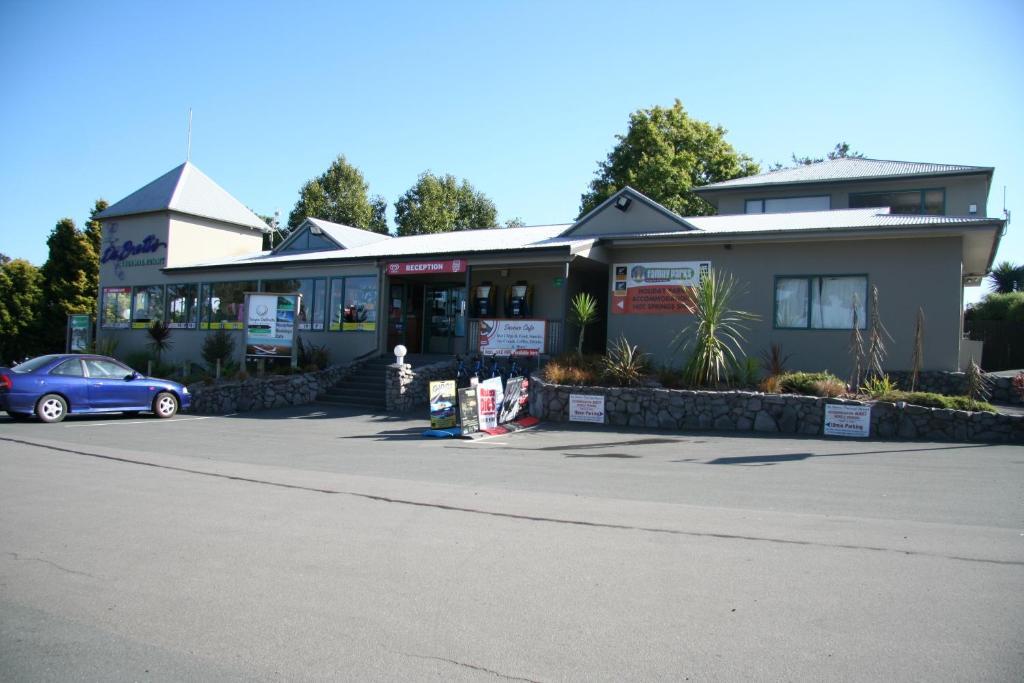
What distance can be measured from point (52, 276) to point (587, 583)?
41735 millimetres

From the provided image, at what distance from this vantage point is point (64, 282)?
37219mm

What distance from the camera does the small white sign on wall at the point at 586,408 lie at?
1529cm

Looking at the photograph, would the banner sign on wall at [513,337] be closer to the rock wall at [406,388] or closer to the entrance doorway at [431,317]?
the rock wall at [406,388]

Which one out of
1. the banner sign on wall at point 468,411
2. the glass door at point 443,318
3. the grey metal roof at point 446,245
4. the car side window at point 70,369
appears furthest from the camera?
the glass door at point 443,318

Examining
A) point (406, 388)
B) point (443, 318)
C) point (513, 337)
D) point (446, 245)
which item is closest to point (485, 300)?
point (446, 245)

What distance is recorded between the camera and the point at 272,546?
234 inches

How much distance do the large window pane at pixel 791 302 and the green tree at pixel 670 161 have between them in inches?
753

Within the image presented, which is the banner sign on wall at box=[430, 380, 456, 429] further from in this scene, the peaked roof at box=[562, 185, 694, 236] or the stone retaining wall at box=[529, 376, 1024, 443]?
the peaked roof at box=[562, 185, 694, 236]

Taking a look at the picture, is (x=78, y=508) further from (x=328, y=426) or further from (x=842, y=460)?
(x=842, y=460)

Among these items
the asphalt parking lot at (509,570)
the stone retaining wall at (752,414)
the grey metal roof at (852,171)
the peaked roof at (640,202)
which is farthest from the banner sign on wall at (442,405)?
the grey metal roof at (852,171)

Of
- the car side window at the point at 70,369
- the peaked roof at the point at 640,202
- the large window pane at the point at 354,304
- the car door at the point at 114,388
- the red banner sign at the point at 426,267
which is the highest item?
the peaked roof at the point at 640,202

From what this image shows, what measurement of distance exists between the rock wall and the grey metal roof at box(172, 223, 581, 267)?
3.85 meters

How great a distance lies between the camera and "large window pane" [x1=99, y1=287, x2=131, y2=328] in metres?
28.8

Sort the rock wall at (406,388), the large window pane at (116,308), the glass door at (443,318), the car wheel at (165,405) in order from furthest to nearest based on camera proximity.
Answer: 1. the large window pane at (116,308)
2. the glass door at (443,318)
3. the rock wall at (406,388)
4. the car wheel at (165,405)
